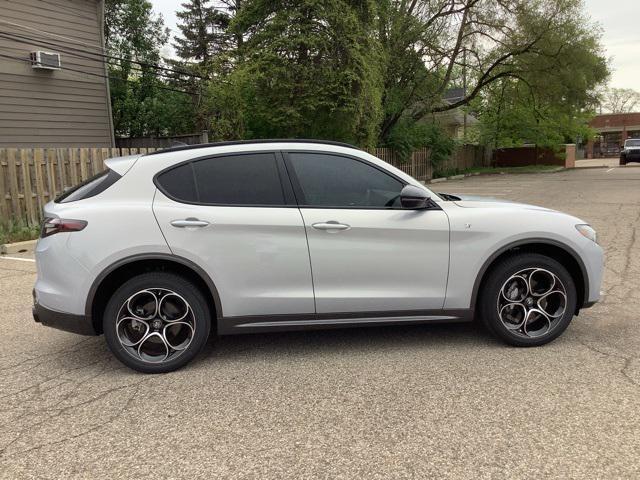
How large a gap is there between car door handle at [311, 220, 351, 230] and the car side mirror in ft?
1.54

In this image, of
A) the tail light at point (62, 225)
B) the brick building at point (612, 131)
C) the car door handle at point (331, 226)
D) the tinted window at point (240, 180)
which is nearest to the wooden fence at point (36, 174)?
the tail light at point (62, 225)

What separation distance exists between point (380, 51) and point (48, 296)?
53.5 feet

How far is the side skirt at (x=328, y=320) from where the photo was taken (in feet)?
12.6

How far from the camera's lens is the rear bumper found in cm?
365

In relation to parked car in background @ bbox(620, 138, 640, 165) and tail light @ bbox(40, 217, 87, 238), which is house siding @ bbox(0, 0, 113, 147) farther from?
parked car in background @ bbox(620, 138, 640, 165)

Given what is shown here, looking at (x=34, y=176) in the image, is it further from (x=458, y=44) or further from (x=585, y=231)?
(x=458, y=44)

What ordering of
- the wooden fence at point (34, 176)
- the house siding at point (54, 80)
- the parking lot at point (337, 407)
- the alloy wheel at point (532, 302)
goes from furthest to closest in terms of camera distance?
the house siding at point (54, 80) < the wooden fence at point (34, 176) < the alloy wheel at point (532, 302) < the parking lot at point (337, 407)

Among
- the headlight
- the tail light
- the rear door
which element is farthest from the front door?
the tail light

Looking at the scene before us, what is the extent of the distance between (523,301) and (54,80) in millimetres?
15389

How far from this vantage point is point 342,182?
3.98 m

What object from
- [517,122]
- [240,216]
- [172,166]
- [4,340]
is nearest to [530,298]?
[240,216]

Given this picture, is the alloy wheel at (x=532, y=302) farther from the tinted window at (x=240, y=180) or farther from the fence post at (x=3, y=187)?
the fence post at (x=3, y=187)

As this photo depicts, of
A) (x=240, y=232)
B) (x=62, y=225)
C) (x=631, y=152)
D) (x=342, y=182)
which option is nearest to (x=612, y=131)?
(x=631, y=152)

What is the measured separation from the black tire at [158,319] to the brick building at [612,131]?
72.5 metres
